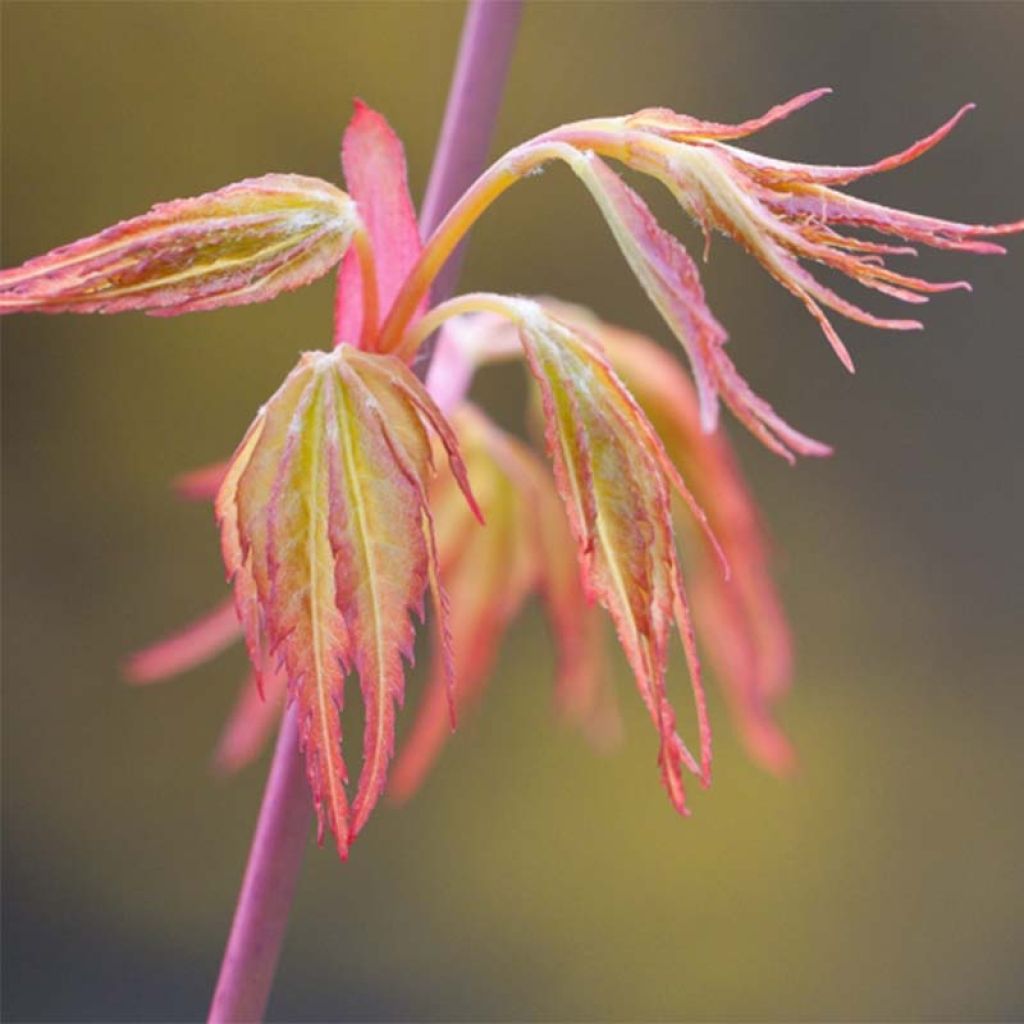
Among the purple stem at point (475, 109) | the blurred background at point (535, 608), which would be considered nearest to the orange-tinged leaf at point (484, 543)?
the purple stem at point (475, 109)

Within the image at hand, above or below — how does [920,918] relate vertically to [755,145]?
below

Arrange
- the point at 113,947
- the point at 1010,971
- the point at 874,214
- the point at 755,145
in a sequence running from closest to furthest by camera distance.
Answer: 1. the point at 874,214
2. the point at 755,145
3. the point at 113,947
4. the point at 1010,971

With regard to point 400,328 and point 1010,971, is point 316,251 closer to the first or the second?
point 400,328

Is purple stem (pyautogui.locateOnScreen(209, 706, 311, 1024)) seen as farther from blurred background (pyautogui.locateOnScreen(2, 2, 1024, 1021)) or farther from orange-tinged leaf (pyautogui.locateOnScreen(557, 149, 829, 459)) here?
blurred background (pyautogui.locateOnScreen(2, 2, 1024, 1021))

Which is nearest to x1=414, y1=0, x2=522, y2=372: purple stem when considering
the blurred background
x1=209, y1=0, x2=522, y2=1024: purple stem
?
x1=209, y1=0, x2=522, y2=1024: purple stem

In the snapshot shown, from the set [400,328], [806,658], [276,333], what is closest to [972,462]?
Answer: [806,658]

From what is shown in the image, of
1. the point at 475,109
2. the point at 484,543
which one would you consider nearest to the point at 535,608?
the point at 484,543

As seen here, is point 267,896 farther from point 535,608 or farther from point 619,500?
point 535,608

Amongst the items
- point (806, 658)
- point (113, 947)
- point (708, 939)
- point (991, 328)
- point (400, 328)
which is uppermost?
point (400, 328)

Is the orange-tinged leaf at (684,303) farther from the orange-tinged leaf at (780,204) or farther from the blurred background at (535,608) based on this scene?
the blurred background at (535,608)
